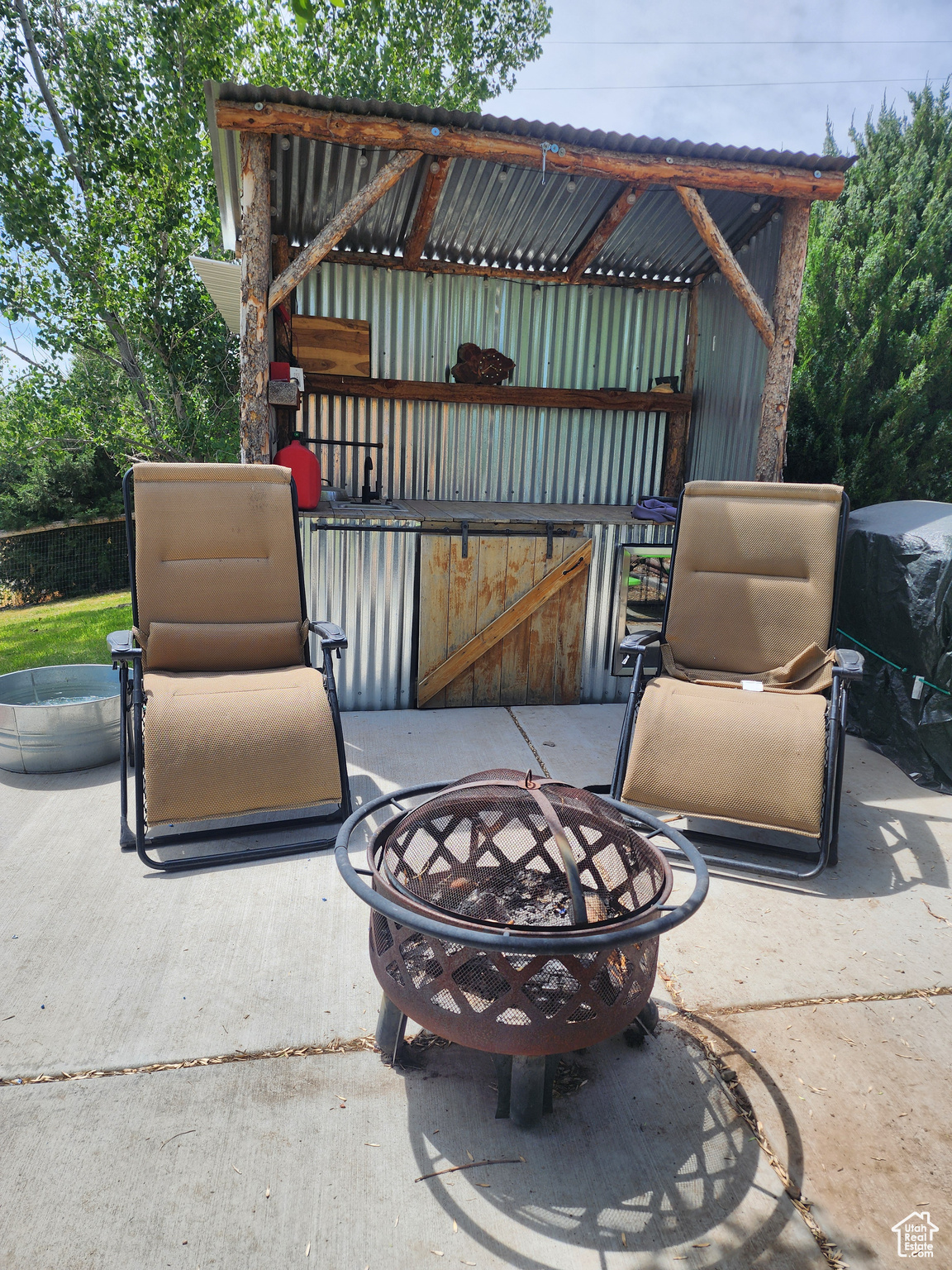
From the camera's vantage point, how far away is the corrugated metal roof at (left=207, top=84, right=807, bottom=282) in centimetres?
464

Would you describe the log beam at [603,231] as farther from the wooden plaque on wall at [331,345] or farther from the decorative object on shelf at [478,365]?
the wooden plaque on wall at [331,345]

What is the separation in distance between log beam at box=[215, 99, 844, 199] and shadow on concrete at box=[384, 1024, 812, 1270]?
14.8ft

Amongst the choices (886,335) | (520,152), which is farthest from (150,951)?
(886,335)

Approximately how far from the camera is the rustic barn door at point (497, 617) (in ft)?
16.3

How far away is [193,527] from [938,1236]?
346cm

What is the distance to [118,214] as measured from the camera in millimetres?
10688

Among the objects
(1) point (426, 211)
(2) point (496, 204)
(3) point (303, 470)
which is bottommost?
(3) point (303, 470)

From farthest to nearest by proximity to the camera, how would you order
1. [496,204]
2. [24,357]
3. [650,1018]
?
[24,357] → [496,204] → [650,1018]

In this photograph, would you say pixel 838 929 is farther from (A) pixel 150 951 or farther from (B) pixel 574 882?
(A) pixel 150 951

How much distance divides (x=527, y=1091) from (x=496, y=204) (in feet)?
19.0

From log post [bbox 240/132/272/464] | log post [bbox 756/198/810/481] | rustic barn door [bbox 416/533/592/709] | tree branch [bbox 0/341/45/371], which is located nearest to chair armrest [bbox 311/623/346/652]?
rustic barn door [bbox 416/533/592/709]

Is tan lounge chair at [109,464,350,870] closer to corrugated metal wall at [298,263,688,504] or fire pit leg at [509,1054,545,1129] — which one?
fire pit leg at [509,1054,545,1129]

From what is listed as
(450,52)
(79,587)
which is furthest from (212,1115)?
(450,52)

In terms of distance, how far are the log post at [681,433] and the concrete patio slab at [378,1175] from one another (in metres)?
5.78
